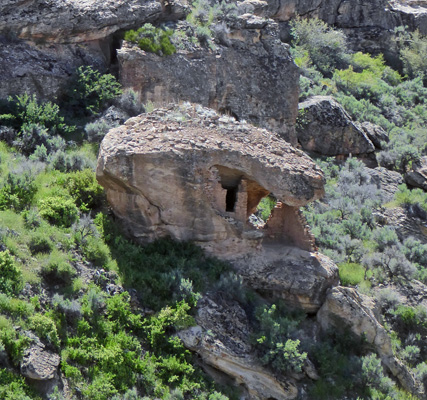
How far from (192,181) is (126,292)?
3.02 metres

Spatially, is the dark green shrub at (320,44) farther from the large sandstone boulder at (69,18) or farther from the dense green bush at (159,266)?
the dense green bush at (159,266)

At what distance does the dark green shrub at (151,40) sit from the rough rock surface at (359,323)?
10.1m

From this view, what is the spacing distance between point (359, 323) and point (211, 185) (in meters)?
4.56

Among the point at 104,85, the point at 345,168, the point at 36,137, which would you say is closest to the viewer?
the point at 36,137

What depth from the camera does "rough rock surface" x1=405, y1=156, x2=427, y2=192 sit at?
86.0 feet

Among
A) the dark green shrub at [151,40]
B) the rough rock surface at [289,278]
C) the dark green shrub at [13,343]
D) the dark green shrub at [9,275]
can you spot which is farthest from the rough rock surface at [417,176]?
the dark green shrub at [13,343]

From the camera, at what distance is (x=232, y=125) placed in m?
16.7

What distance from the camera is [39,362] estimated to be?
12.1 metres

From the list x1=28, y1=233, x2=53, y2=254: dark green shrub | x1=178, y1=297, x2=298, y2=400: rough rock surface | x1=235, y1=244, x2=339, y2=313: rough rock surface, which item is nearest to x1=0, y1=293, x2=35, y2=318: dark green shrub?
x1=28, y1=233, x2=53, y2=254: dark green shrub

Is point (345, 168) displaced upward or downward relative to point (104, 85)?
downward

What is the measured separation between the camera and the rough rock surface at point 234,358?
1402 centimetres

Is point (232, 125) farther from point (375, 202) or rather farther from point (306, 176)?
point (375, 202)

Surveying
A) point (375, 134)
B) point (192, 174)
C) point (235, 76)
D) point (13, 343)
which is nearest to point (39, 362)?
point (13, 343)

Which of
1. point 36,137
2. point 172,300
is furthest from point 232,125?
point 36,137
